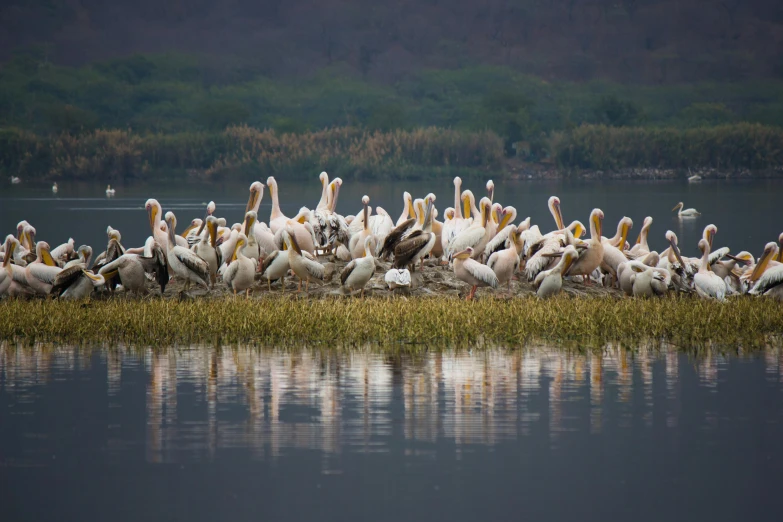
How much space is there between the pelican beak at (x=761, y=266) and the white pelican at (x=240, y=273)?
569cm

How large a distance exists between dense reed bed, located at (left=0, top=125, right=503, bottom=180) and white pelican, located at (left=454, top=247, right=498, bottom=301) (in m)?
44.8

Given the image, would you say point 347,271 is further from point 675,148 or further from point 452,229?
point 675,148

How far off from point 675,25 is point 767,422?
131 m

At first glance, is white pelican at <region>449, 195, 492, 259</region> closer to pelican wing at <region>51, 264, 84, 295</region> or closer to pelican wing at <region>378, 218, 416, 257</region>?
pelican wing at <region>378, 218, 416, 257</region>

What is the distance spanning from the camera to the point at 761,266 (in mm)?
14336

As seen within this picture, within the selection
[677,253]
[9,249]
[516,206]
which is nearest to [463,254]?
[677,253]

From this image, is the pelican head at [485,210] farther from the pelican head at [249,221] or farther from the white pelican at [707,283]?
the pelican head at [249,221]

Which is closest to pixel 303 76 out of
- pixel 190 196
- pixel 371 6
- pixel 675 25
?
pixel 371 6

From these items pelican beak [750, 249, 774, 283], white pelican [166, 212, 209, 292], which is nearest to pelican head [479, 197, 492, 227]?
pelican beak [750, 249, 774, 283]

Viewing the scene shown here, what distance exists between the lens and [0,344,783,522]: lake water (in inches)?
282

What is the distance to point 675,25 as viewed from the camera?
134m

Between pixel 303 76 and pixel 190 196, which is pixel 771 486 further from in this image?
pixel 303 76

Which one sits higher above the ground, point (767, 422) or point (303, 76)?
point (303, 76)

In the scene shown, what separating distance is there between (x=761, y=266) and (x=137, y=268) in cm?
698
